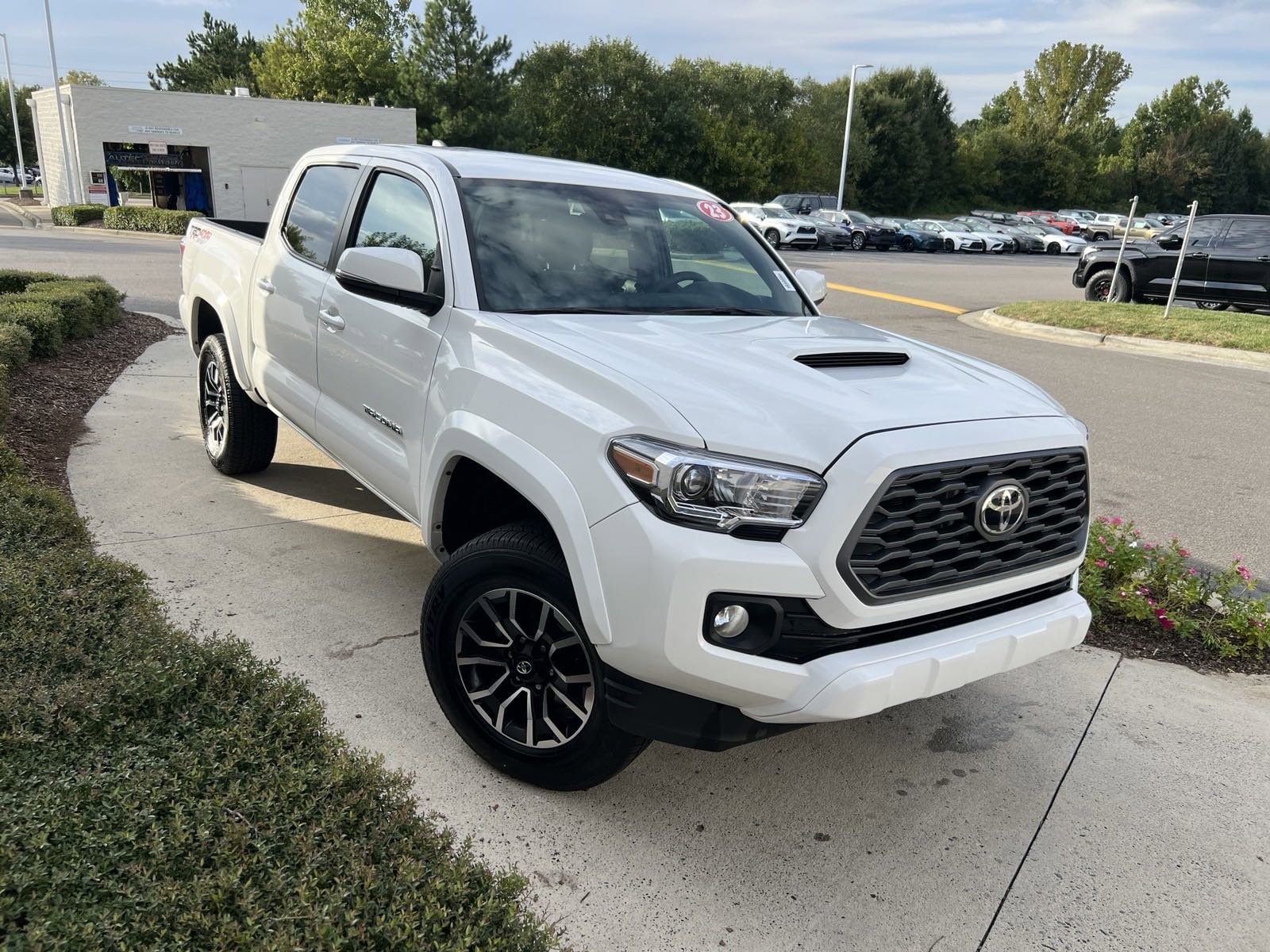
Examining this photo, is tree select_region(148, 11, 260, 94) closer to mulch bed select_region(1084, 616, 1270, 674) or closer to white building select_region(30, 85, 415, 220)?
white building select_region(30, 85, 415, 220)

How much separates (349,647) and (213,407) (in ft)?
8.73

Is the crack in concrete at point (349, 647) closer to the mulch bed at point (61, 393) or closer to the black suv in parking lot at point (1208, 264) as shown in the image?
the mulch bed at point (61, 393)

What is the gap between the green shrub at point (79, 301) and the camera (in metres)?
8.97

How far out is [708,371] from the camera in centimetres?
272

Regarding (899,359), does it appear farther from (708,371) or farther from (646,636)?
(646,636)

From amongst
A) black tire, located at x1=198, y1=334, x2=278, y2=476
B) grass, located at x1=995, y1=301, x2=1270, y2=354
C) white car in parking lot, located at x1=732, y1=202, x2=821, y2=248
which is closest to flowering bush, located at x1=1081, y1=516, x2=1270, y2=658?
black tire, located at x1=198, y1=334, x2=278, y2=476

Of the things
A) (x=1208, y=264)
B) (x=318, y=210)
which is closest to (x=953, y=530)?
(x=318, y=210)

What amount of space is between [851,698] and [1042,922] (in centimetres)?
89

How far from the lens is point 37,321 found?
801cm

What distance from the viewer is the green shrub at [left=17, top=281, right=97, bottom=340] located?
886 centimetres

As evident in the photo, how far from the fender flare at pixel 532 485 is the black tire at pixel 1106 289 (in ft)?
51.9

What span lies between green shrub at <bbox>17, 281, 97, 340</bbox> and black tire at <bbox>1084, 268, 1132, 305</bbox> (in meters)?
15.1

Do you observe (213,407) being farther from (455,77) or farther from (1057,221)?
(1057,221)

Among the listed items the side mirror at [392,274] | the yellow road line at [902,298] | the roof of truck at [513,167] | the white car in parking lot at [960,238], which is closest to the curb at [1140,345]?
the yellow road line at [902,298]
